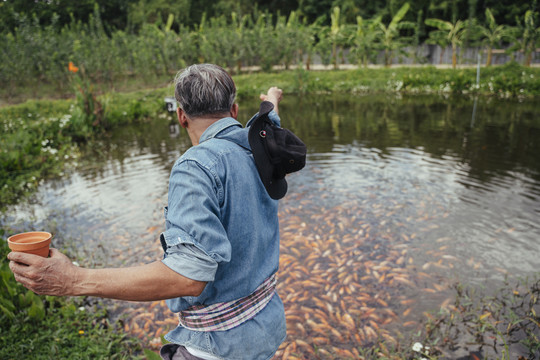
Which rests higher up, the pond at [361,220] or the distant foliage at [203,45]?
the distant foliage at [203,45]

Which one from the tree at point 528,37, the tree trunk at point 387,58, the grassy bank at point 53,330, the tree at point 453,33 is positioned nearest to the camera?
the grassy bank at point 53,330

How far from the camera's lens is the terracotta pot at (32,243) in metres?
1.33

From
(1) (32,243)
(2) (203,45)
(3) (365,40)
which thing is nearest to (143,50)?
(2) (203,45)

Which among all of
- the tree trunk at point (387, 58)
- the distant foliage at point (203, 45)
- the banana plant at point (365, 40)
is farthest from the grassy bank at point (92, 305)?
the banana plant at point (365, 40)

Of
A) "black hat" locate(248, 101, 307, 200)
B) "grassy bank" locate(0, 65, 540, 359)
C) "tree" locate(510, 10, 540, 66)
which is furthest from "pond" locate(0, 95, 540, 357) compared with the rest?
"tree" locate(510, 10, 540, 66)

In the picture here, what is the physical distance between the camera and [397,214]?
611cm

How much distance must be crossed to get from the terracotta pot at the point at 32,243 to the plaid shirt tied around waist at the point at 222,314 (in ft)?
2.04

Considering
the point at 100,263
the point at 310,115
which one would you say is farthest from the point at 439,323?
the point at 310,115

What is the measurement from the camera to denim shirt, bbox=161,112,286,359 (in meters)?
1.33

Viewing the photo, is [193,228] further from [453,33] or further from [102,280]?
[453,33]

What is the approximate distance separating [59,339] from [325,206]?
432 cm

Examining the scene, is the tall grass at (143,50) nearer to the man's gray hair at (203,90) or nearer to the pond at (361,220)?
the pond at (361,220)

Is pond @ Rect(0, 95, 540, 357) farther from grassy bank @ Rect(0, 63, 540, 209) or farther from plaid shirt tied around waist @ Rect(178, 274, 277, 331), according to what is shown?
plaid shirt tied around waist @ Rect(178, 274, 277, 331)

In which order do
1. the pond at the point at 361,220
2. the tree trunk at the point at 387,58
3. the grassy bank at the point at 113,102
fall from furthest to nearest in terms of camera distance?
the tree trunk at the point at 387,58
the grassy bank at the point at 113,102
the pond at the point at 361,220
